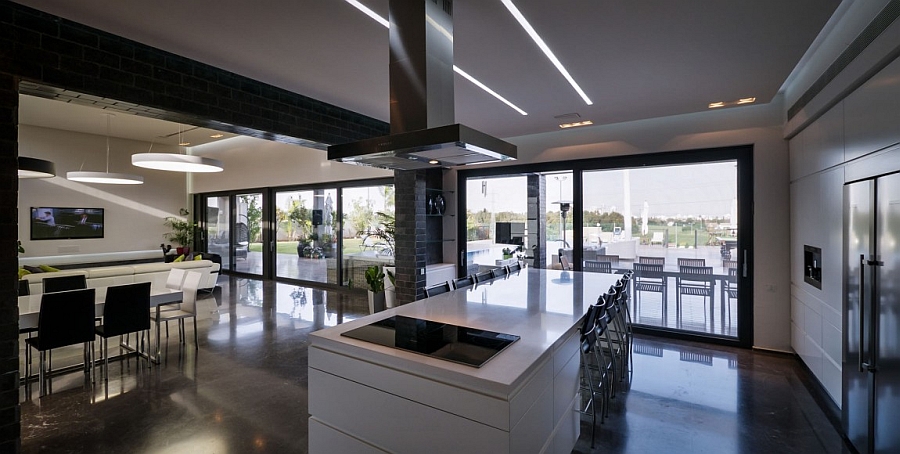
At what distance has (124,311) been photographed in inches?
140

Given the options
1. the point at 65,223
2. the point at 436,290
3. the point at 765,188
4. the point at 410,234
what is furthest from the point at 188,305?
the point at 65,223

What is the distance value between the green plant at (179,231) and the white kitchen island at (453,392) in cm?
991

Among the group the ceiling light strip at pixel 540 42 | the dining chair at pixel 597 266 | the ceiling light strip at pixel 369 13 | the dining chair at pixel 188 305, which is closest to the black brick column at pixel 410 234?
the dining chair at pixel 597 266

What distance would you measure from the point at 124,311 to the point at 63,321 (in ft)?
1.37

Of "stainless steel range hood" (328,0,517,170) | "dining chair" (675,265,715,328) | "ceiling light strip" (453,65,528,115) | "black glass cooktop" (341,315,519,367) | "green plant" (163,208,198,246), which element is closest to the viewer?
"black glass cooktop" (341,315,519,367)

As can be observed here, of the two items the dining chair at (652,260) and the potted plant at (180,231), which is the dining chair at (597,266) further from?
the potted plant at (180,231)

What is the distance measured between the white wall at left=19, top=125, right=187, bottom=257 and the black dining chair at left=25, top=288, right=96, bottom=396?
681cm

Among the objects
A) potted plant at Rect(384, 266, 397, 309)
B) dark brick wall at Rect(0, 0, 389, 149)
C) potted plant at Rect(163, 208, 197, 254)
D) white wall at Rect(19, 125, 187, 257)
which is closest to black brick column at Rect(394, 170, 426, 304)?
potted plant at Rect(384, 266, 397, 309)

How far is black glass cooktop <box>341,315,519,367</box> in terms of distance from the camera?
Answer: 5.57 ft

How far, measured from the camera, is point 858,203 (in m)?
2.33

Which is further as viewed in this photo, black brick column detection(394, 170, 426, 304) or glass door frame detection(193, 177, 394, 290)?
glass door frame detection(193, 177, 394, 290)

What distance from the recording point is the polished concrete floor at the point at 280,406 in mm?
2520

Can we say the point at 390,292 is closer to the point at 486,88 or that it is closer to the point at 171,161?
the point at 171,161

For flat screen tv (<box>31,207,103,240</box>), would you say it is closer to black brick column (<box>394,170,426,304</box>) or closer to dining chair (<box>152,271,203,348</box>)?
dining chair (<box>152,271,203,348</box>)
